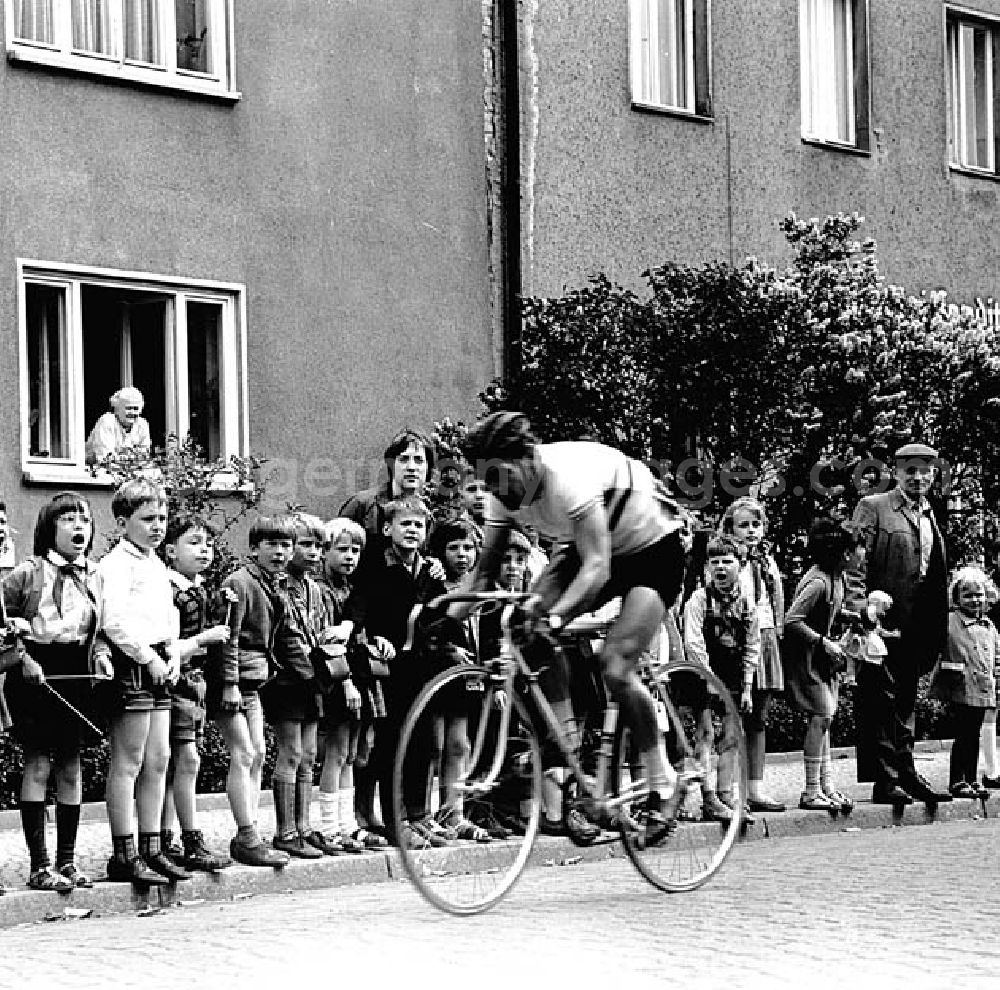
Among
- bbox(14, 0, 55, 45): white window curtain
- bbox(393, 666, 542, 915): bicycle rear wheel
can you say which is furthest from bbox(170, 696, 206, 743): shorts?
bbox(14, 0, 55, 45): white window curtain

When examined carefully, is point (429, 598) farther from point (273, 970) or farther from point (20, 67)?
point (20, 67)

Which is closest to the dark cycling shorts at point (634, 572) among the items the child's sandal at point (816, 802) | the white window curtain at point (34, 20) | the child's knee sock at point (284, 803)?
the child's knee sock at point (284, 803)

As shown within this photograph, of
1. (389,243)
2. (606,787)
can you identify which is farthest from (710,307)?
(606,787)

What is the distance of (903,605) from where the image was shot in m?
16.2

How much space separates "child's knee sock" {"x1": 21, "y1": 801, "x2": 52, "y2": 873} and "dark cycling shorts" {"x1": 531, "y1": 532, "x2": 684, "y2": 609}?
8.84 feet

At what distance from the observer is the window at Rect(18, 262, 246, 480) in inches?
747

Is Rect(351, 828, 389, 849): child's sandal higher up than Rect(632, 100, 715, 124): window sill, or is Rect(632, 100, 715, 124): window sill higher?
Rect(632, 100, 715, 124): window sill

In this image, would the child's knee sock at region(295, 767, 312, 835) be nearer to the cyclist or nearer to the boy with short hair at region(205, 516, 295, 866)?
the boy with short hair at region(205, 516, 295, 866)

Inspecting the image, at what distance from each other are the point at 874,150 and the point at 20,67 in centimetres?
1039

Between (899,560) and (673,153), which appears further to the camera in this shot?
(673,153)

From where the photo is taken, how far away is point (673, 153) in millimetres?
23922

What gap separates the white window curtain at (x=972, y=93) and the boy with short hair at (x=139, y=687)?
1709 cm

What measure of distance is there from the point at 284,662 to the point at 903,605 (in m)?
4.87

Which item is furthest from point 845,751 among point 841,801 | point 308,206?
point 308,206
